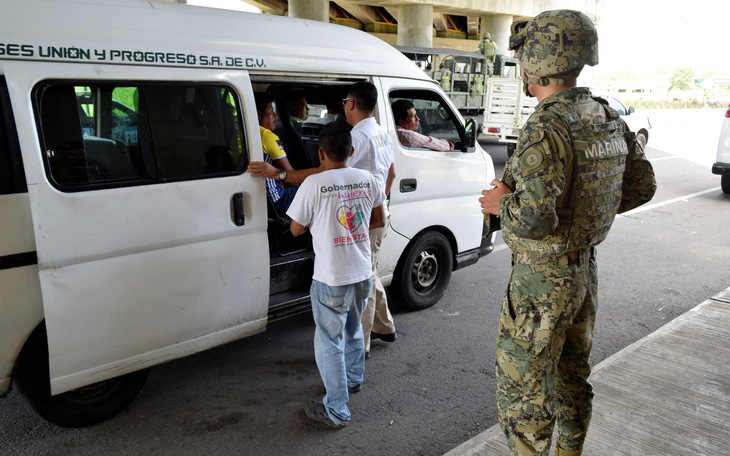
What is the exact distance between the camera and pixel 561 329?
2.28 metres

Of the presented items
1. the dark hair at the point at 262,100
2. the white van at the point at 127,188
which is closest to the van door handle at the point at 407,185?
the white van at the point at 127,188

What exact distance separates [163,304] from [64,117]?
3.55 ft

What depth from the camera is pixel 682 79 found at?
60.7 meters

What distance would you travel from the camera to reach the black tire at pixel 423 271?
15.0 ft

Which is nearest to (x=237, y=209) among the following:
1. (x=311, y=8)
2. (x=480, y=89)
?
(x=480, y=89)

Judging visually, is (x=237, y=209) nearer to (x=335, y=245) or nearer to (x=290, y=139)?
(x=335, y=245)

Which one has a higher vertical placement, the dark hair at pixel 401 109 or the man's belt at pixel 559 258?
the dark hair at pixel 401 109

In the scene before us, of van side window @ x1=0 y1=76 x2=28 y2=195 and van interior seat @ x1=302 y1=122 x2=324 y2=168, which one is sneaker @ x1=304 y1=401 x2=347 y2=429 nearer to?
van side window @ x1=0 y1=76 x2=28 y2=195

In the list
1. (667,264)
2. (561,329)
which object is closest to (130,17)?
(561,329)

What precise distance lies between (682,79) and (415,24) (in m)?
50.6

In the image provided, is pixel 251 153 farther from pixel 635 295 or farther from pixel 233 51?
pixel 635 295

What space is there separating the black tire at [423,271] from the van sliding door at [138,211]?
1.51m

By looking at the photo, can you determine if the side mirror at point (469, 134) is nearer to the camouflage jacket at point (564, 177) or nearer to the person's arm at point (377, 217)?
the person's arm at point (377, 217)

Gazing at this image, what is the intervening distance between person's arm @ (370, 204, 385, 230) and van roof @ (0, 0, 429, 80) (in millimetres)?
1038
